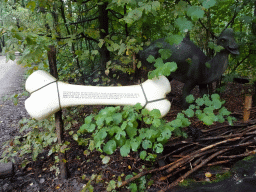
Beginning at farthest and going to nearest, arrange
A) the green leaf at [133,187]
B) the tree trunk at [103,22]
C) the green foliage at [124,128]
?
the tree trunk at [103,22], the green leaf at [133,187], the green foliage at [124,128]

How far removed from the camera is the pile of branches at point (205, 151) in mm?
1944

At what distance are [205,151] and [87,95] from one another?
55.0 inches

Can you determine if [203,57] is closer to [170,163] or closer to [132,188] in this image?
[170,163]

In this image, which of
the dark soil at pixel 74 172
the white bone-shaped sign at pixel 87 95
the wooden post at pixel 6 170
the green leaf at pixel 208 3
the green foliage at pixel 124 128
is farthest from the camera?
the wooden post at pixel 6 170

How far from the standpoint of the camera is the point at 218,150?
80.7 inches

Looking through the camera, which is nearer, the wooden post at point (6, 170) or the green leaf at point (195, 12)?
the green leaf at point (195, 12)

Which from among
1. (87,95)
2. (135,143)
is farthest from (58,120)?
(135,143)

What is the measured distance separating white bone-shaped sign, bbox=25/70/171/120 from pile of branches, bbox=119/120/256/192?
647 millimetres

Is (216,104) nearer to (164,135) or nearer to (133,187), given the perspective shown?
(164,135)

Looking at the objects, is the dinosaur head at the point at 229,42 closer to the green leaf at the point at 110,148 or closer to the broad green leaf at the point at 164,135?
the broad green leaf at the point at 164,135

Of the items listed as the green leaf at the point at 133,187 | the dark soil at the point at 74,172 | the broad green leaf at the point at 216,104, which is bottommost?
the dark soil at the point at 74,172

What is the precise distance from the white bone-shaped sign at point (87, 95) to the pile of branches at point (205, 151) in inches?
25.5

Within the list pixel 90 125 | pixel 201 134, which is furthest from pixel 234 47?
pixel 90 125

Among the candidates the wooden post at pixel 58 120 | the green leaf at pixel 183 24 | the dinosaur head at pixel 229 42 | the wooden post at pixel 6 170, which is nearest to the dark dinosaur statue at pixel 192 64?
the dinosaur head at pixel 229 42
